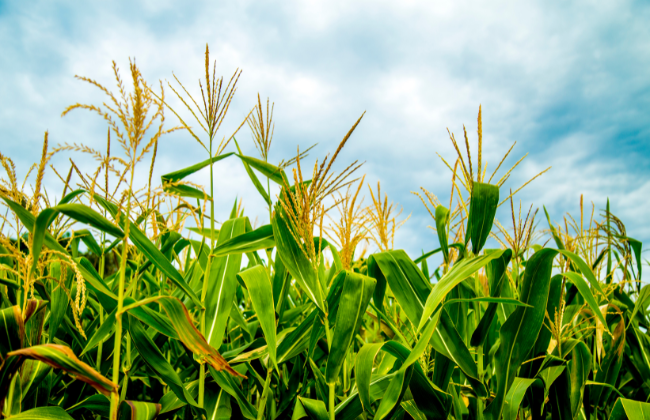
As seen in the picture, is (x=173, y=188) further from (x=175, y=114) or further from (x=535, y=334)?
(x=535, y=334)

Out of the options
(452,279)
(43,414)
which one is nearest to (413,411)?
(452,279)

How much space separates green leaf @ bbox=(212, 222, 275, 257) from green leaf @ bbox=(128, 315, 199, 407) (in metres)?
0.39

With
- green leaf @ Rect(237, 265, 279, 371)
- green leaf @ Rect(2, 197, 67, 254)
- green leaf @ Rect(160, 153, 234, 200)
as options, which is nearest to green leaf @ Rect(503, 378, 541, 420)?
green leaf @ Rect(237, 265, 279, 371)

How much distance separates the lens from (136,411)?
48.4 inches

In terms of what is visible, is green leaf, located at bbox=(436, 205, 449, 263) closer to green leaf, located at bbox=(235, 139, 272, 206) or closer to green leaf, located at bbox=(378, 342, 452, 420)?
green leaf, located at bbox=(378, 342, 452, 420)

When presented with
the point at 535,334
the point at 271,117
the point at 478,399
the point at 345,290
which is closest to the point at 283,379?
the point at 345,290

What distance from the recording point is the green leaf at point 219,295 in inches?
58.4

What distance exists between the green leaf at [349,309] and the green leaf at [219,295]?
1.60 feet

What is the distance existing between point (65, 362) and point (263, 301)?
626 mm

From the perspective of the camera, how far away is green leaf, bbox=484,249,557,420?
1.40 m

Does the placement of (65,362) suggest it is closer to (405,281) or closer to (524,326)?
(405,281)

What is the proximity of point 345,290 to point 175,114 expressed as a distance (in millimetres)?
943

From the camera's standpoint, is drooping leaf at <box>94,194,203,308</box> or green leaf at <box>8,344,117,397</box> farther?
drooping leaf at <box>94,194,203,308</box>

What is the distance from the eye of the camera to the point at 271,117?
1831mm
